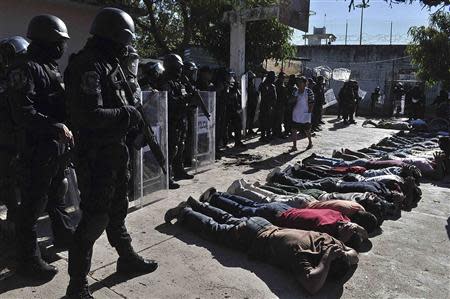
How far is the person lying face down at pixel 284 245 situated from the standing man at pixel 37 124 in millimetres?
1314

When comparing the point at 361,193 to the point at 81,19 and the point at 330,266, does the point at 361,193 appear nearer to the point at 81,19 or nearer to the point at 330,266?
the point at 330,266

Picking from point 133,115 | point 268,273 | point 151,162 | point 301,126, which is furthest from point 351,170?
point 133,115

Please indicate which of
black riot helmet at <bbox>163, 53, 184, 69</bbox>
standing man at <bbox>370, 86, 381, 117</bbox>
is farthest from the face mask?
standing man at <bbox>370, 86, 381, 117</bbox>

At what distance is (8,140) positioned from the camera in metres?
3.79

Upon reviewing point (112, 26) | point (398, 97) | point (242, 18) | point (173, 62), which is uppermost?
point (242, 18)

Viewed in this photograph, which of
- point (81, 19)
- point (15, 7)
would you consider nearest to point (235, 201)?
point (15, 7)

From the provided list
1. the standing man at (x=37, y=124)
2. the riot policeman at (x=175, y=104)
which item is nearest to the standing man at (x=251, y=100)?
the riot policeman at (x=175, y=104)

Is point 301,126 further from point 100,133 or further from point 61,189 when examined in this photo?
point 100,133

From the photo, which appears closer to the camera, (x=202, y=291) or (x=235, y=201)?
(x=202, y=291)

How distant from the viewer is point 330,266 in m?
3.27

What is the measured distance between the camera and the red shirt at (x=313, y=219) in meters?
3.72

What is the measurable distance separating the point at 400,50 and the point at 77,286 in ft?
83.2

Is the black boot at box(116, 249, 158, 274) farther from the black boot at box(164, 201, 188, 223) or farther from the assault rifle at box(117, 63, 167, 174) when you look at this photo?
the black boot at box(164, 201, 188, 223)

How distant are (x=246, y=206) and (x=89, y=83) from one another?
2.28 m
